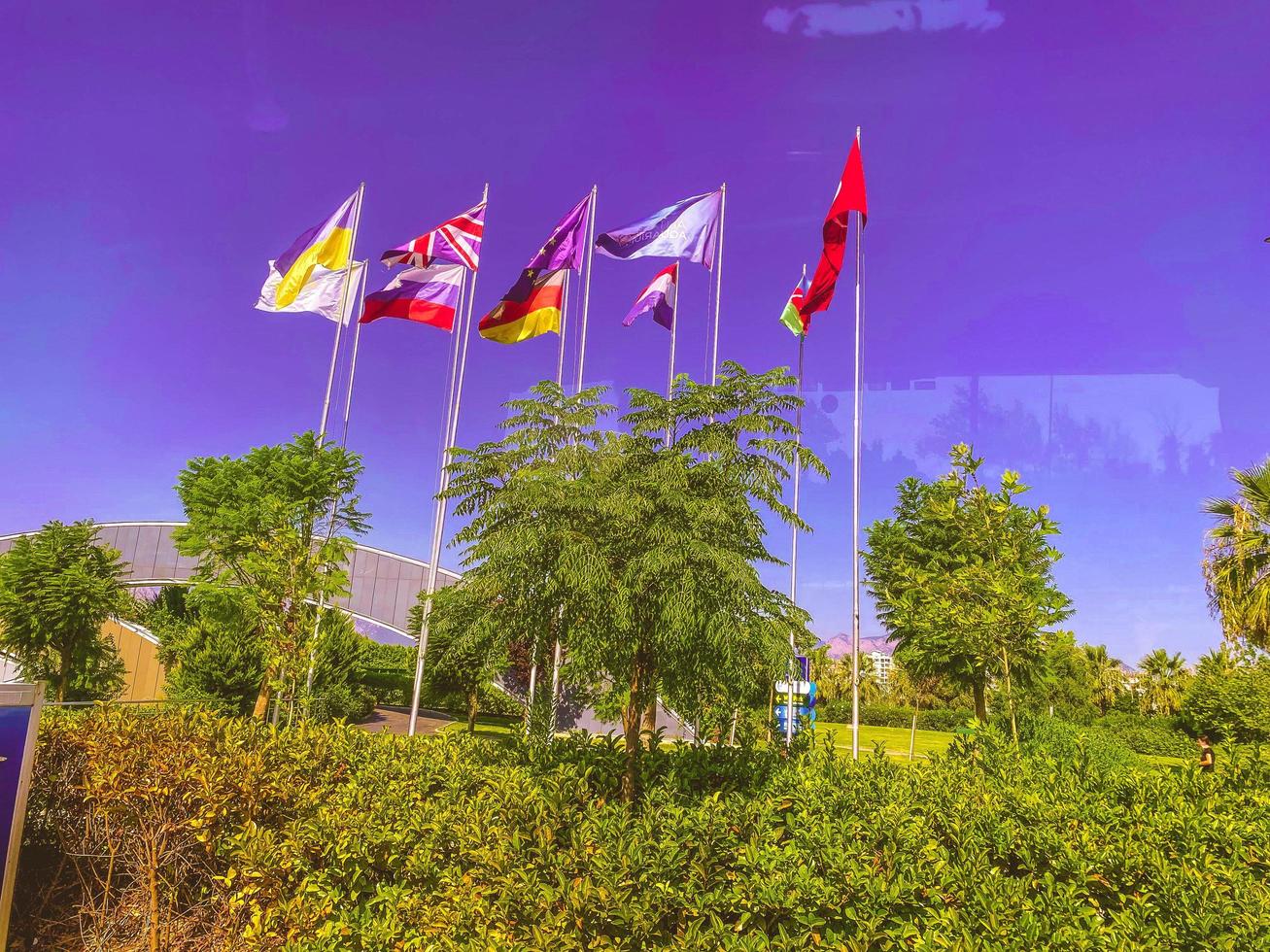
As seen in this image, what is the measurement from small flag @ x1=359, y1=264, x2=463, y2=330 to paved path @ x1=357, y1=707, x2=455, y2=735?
51.6 feet

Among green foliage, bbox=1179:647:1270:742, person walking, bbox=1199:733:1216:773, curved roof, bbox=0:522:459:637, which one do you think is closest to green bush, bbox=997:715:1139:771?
person walking, bbox=1199:733:1216:773

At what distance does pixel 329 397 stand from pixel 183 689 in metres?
9.81

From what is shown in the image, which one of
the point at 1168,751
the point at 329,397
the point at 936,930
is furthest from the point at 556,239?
the point at 1168,751

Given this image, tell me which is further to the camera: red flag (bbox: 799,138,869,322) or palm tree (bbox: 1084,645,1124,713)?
palm tree (bbox: 1084,645,1124,713)

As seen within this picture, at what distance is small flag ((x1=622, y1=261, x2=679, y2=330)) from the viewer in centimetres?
2100

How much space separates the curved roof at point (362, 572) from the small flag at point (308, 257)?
2641 cm

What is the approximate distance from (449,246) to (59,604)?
1519 centimetres

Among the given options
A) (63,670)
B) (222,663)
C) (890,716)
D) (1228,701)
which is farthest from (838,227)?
(890,716)

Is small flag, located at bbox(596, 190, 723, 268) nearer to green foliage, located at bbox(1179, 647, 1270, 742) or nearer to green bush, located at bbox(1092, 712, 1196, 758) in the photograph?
green foliage, located at bbox(1179, 647, 1270, 742)

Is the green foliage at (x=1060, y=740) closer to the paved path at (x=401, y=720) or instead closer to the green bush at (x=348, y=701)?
the green bush at (x=348, y=701)

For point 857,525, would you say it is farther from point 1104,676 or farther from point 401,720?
point 1104,676

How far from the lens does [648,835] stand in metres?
4.93

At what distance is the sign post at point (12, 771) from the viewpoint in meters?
4.88

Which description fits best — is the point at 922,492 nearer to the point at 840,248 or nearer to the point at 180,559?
the point at 840,248
